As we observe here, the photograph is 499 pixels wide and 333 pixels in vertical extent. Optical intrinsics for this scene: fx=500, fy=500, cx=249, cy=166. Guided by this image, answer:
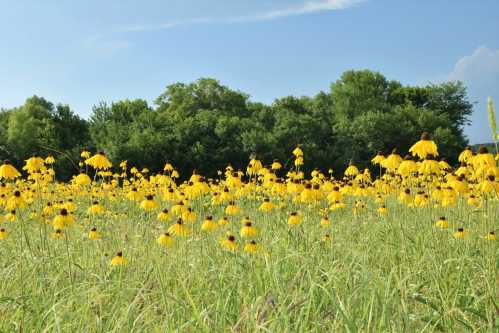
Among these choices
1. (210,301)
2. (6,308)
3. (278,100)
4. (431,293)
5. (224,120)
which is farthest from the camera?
(278,100)

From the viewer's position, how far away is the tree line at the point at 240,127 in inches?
1240

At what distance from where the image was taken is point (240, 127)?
3328cm

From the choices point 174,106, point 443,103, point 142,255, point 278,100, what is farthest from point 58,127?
point 142,255

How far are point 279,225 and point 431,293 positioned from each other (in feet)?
7.65

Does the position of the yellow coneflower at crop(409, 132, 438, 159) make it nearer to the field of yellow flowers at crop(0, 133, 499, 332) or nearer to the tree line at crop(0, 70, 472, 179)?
the field of yellow flowers at crop(0, 133, 499, 332)

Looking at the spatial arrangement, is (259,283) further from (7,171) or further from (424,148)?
(7,171)

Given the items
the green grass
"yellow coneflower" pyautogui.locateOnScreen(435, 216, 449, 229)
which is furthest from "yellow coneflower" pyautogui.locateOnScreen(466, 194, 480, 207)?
"yellow coneflower" pyautogui.locateOnScreen(435, 216, 449, 229)

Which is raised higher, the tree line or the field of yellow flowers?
the tree line

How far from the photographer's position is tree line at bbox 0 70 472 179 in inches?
1240

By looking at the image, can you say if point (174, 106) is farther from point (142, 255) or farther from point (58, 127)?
point (142, 255)

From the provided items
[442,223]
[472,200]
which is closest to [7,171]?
[442,223]

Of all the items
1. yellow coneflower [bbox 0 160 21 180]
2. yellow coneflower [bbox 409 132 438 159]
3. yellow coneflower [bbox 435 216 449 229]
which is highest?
yellow coneflower [bbox 409 132 438 159]

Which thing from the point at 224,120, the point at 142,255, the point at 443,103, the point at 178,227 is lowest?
the point at 142,255

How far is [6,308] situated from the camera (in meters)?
3.71
